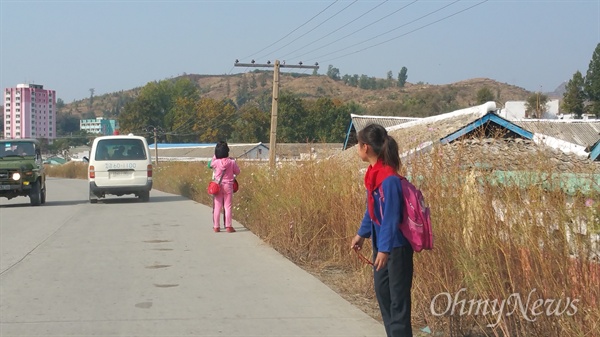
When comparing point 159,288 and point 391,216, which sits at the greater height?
point 391,216

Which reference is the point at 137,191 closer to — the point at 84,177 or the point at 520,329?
the point at 520,329

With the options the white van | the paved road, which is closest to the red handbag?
the paved road

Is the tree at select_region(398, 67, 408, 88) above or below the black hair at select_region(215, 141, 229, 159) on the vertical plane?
above

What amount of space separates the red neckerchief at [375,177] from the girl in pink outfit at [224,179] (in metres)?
8.56

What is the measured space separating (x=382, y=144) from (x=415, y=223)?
71cm

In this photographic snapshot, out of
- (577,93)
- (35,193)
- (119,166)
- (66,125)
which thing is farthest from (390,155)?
(66,125)

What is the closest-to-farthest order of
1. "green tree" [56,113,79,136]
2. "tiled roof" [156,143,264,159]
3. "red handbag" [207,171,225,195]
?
"red handbag" [207,171,225,195]
"tiled roof" [156,143,264,159]
"green tree" [56,113,79,136]

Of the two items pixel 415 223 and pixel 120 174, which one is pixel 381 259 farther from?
pixel 120 174

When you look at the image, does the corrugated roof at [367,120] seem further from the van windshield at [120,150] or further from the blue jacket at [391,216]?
the blue jacket at [391,216]

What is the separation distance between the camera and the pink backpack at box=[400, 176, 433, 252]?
206 inches

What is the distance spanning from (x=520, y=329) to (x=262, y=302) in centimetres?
323

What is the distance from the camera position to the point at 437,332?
6.23m

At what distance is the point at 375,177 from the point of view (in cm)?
548

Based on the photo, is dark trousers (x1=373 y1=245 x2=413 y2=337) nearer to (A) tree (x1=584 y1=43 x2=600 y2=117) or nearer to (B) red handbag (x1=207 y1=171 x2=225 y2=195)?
(B) red handbag (x1=207 y1=171 x2=225 y2=195)
